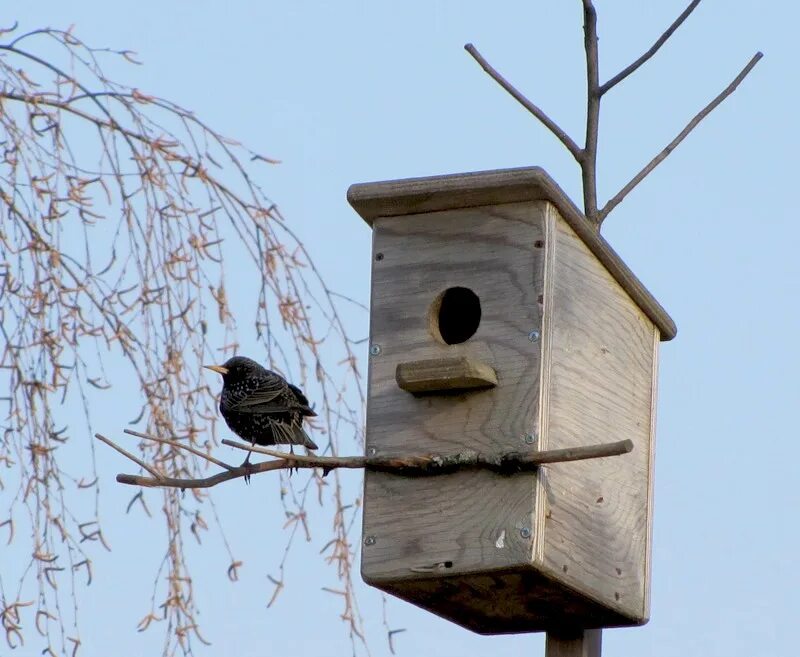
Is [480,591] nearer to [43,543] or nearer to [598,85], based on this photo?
[43,543]

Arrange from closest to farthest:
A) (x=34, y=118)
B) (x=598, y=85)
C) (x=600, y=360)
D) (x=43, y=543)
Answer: (x=43, y=543), (x=34, y=118), (x=600, y=360), (x=598, y=85)

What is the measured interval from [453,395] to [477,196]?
509 mm

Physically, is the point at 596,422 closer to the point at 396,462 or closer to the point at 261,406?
the point at 396,462

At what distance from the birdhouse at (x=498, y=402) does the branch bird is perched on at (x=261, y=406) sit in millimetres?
1008

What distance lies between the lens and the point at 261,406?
515cm

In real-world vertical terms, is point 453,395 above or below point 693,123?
below

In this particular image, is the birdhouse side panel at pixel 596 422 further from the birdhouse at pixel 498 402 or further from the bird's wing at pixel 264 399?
the bird's wing at pixel 264 399

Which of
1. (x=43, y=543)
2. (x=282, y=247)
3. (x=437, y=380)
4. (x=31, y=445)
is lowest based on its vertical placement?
(x=43, y=543)

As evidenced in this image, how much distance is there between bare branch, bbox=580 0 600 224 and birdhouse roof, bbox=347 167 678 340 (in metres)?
0.25

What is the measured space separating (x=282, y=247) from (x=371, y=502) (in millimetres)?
675

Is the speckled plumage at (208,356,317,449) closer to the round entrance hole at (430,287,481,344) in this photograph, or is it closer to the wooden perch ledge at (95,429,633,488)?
the round entrance hole at (430,287,481,344)

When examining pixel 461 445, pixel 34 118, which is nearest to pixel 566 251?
pixel 461 445

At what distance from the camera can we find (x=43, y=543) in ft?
11.1

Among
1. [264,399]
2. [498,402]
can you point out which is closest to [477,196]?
[498,402]
